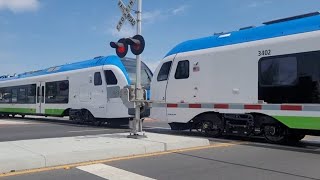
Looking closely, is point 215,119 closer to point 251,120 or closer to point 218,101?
point 218,101

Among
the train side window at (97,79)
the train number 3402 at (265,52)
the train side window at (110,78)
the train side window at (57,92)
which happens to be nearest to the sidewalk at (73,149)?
the train number 3402 at (265,52)

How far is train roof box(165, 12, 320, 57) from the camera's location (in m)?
11.9

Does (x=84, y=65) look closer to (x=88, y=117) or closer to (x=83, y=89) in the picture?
(x=83, y=89)

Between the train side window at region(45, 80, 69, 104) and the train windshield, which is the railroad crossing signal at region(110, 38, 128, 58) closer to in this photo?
the train windshield

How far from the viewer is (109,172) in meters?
7.96

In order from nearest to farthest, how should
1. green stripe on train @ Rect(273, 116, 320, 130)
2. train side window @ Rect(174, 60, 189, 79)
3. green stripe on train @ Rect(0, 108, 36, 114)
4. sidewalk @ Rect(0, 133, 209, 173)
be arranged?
1. sidewalk @ Rect(0, 133, 209, 173)
2. green stripe on train @ Rect(273, 116, 320, 130)
3. train side window @ Rect(174, 60, 189, 79)
4. green stripe on train @ Rect(0, 108, 36, 114)

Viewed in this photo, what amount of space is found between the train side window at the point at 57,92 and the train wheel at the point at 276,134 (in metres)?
13.2

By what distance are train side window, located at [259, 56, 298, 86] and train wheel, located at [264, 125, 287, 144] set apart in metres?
1.27

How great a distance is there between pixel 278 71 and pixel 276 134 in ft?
5.98

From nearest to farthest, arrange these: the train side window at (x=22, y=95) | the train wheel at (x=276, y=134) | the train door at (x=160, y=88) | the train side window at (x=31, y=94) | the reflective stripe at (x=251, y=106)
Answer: the reflective stripe at (x=251, y=106) < the train wheel at (x=276, y=134) < the train door at (x=160, y=88) < the train side window at (x=31, y=94) < the train side window at (x=22, y=95)

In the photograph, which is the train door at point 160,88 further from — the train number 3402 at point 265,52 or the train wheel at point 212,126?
the train number 3402 at point 265,52

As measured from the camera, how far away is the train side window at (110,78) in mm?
19938

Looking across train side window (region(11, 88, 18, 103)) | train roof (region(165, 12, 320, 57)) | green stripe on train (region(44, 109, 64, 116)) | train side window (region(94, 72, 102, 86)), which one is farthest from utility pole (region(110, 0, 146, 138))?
train side window (region(11, 88, 18, 103))

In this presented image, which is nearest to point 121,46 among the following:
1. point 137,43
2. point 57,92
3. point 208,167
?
point 137,43
